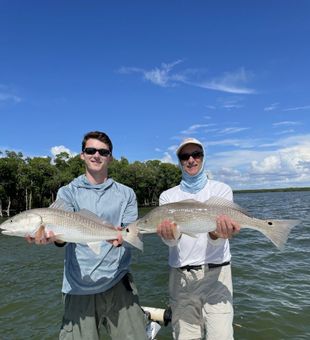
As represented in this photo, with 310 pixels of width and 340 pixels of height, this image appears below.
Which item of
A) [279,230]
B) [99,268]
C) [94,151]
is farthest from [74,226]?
[279,230]

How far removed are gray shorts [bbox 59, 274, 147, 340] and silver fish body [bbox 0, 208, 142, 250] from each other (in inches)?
28.3

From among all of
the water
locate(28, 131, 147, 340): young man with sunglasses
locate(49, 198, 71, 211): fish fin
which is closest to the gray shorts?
locate(28, 131, 147, 340): young man with sunglasses

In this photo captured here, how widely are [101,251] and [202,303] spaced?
5.85 ft

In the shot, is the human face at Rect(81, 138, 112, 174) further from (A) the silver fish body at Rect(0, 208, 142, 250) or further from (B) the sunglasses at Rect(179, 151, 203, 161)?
(B) the sunglasses at Rect(179, 151, 203, 161)

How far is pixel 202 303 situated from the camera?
545 centimetres

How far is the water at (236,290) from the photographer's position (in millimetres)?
9641

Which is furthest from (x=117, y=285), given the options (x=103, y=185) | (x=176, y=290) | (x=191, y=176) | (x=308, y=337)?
(x=308, y=337)

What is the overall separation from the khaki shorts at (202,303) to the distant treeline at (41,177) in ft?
189

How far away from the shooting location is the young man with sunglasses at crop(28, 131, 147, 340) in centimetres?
482

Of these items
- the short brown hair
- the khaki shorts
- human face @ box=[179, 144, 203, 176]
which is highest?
the short brown hair

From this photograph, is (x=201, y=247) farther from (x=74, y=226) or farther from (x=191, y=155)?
(x=74, y=226)

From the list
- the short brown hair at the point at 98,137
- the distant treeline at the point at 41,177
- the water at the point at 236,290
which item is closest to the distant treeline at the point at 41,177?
the distant treeline at the point at 41,177

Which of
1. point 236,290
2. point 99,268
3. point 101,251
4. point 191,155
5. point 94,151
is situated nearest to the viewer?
point 99,268

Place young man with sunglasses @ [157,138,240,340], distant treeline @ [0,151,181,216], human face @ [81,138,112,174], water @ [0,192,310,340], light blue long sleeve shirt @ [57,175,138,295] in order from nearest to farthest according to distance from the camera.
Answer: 1. light blue long sleeve shirt @ [57,175,138,295]
2. human face @ [81,138,112,174]
3. young man with sunglasses @ [157,138,240,340]
4. water @ [0,192,310,340]
5. distant treeline @ [0,151,181,216]
